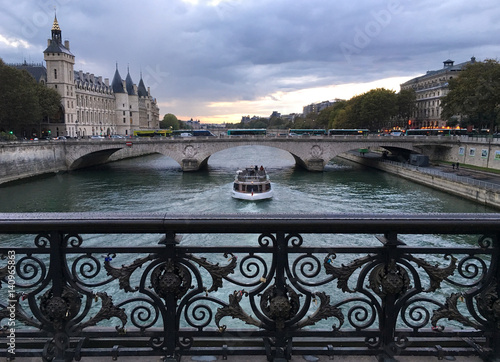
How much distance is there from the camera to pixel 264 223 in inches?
78.8

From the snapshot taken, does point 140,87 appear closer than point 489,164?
No

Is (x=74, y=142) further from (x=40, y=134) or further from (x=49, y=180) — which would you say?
(x=40, y=134)

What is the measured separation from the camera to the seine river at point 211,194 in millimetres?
23453

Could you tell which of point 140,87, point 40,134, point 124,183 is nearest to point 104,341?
point 124,183

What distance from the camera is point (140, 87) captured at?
107188 mm

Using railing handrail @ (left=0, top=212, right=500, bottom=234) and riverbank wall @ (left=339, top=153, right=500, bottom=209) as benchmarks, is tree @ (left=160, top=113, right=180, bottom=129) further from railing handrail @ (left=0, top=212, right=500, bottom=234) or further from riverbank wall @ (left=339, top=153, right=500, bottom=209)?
railing handrail @ (left=0, top=212, right=500, bottom=234)

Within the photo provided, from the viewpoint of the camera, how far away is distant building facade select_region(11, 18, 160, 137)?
6288 cm

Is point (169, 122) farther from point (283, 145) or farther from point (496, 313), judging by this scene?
point (496, 313)

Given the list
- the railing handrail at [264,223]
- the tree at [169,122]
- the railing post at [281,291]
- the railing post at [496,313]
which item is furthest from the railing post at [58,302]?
the tree at [169,122]

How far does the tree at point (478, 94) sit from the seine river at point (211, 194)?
1187 centimetres

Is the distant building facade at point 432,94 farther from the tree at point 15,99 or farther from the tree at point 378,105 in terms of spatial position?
the tree at point 15,99

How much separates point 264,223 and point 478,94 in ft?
142

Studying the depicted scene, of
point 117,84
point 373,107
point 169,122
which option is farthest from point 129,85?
point 373,107

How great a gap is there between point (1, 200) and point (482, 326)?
29.1 metres
